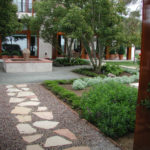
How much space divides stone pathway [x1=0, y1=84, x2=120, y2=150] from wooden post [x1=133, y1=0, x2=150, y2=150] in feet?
2.04

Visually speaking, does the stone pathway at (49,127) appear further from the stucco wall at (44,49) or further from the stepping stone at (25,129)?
the stucco wall at (44,49)

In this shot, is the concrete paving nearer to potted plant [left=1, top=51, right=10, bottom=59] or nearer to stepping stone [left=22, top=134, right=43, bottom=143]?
stepping stone [left=22, top=134, right=43, bottom=143]

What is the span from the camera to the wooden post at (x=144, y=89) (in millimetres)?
2914

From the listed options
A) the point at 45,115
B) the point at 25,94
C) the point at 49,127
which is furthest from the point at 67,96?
the point at 49,127

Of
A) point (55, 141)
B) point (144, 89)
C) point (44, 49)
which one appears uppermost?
point (44, 49)

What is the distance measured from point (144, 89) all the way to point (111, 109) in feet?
4.38

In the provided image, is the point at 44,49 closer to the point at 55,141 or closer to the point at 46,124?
the point at 46,124

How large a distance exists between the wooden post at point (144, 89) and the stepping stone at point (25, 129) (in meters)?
2.03

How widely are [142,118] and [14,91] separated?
5.59 m

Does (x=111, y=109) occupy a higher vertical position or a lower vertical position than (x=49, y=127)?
higher

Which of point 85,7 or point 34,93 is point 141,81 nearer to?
point 34,93

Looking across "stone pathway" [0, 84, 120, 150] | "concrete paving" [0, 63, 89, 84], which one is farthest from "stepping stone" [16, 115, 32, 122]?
"concrete paving" [0, 63, 89, 84]

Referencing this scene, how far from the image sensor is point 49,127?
174 inches

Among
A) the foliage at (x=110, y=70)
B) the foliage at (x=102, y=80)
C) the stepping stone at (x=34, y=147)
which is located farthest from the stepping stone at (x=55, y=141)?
the foliage at (x=110, y=70)
